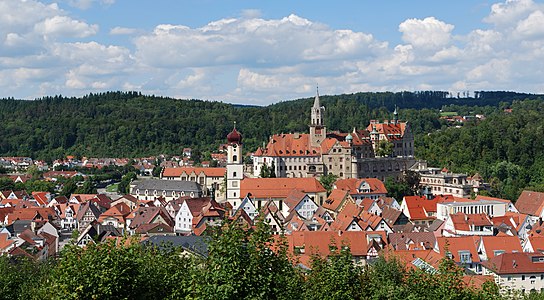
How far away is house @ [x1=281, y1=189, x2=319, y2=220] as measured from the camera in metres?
69.6

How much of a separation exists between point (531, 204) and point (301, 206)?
21.1 metres

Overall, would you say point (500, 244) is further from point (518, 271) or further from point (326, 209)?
point (326, 209)

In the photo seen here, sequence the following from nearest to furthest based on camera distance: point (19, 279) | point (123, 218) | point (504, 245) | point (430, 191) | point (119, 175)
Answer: point (19, 279) < point (504, 245) < point (123, 218) < point (430, 191) < point (119, 175)

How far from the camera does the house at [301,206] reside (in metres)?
69.6

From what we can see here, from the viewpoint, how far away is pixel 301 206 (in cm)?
6994

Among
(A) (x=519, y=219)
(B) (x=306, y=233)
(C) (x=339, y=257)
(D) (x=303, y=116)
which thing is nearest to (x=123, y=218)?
(B) (x=306, y=233)

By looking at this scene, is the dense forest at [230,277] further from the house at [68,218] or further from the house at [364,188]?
the house at [68,218]

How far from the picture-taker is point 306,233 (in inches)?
1845

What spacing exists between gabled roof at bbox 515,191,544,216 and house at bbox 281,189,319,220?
19.0 meters

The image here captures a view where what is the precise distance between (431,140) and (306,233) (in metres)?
63.5

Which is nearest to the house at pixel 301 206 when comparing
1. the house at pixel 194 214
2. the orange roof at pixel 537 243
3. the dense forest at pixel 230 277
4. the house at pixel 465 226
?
the house at pixel 194 214

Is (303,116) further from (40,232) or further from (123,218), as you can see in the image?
(40,232)

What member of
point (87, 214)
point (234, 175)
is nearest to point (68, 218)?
point (87, 214)

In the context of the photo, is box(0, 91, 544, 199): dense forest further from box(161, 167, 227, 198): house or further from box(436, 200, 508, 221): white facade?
box(436, 200, 508, 221): white facade
